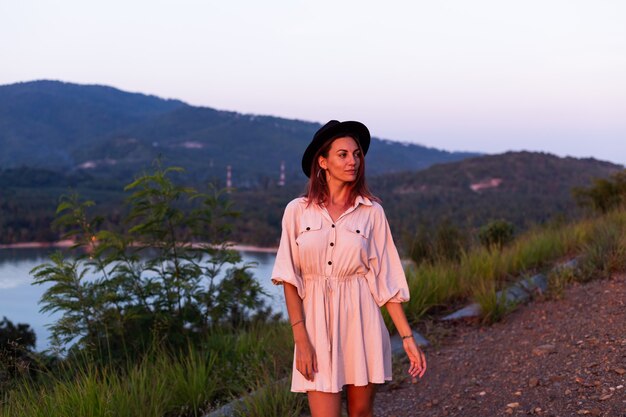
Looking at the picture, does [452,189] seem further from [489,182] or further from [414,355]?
[414,355]

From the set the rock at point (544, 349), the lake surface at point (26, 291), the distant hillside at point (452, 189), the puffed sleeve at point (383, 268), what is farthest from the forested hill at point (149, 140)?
the puffed sleeve at point (383, 268)

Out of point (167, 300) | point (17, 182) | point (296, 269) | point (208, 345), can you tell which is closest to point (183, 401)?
point (208, 345)

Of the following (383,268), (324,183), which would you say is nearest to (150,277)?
(324,183)

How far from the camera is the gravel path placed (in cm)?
471

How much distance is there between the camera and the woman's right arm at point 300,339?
300 cm

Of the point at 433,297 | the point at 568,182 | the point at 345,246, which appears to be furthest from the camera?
the point at 568,182

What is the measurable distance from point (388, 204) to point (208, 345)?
82.0 ft

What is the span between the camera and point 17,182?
27.3 metres

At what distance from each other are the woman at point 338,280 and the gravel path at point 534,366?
1.92 m

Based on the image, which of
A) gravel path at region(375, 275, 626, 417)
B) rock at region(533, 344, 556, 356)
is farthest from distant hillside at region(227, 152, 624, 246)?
rock at region(533, 344, 556, 356)

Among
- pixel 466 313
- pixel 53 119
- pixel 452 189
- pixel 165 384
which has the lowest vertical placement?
pixel 452 189

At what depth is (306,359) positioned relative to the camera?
9.82 feet

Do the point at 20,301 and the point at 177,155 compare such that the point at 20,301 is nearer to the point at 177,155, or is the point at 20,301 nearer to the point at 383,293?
the point at 383,293

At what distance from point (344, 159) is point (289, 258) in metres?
0.51
